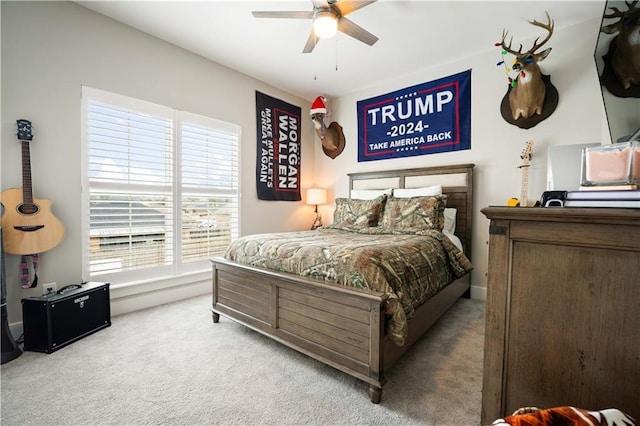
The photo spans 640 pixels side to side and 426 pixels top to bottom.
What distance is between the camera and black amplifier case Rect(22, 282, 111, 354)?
189cm

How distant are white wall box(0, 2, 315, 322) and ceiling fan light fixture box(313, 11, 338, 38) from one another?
181 cm

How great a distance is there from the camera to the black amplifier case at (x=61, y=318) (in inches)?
74.2

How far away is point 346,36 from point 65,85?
2594 mm

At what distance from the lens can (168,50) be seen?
9.51 feet

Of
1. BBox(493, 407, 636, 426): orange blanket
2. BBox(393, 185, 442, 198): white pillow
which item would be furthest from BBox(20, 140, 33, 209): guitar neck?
BBox(393, 185, 442, 198): white pillow

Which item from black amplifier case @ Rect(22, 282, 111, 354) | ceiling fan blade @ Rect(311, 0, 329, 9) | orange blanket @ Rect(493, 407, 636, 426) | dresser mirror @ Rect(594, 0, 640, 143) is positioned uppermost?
ceiling fan blade @ Rect(311, 0, 329, 9)

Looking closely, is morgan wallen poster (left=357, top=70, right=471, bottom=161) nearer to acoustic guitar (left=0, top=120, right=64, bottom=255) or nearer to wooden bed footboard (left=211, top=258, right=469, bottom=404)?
wooden bed footboard (left=211, top=258, right=469, bottom=404)

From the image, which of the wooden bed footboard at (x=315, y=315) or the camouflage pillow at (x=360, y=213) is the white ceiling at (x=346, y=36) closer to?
the camouflage pillow at (x=360, y=213)

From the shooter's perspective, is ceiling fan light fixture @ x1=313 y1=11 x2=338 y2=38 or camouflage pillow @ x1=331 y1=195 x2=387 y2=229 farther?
camouflage pillow @ x1=331 y1=195 x2=387 y2=229

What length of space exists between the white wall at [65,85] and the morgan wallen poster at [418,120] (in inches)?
93.1

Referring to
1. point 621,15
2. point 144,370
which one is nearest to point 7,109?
point 144,370

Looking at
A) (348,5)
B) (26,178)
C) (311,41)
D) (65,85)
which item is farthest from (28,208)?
(348,5)

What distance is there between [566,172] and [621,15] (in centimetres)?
75

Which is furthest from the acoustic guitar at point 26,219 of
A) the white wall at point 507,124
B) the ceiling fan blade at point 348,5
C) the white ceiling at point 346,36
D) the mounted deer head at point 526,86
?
the mounted deer head at point 526,86
